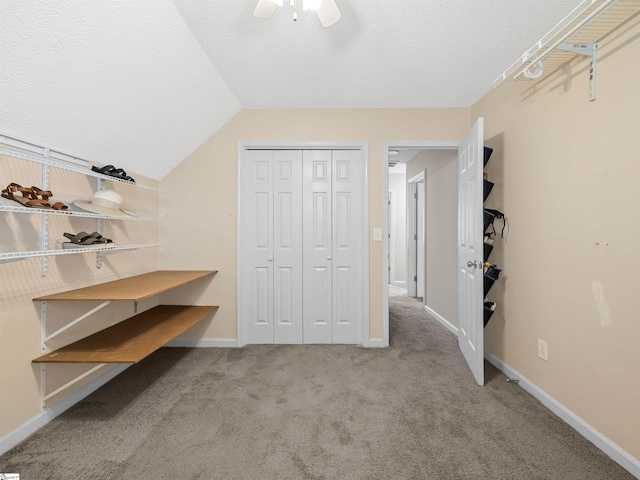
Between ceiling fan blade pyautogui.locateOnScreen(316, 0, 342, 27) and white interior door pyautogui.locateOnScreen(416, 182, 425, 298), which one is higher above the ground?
ceiling fan blade pyautogui.locateOnScreen(316, 0, 342, 27)

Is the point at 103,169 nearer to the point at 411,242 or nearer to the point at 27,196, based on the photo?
the point at 27,196

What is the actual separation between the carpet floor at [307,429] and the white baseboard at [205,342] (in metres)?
0.37

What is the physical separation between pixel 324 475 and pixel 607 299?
1712 mm

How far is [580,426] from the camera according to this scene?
1.66 m

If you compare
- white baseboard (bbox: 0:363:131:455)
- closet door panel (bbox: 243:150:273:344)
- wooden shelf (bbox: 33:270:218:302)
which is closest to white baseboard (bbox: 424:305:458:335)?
closet door panel (bbox: 243:150:273:344)

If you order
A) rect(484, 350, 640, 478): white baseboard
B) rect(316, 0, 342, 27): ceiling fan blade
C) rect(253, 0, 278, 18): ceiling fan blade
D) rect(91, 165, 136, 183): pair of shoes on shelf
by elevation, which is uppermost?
rect(253, 0, 278, 18): ceiling fan blade

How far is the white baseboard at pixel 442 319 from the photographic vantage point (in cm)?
333

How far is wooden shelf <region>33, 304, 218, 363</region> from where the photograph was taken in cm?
170

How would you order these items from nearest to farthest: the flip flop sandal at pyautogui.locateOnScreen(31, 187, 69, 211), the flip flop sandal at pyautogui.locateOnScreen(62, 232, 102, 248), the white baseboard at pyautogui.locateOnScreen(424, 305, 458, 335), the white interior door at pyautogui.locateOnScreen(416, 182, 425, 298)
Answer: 1. the flip flop sandal at pyautogui.locateOnScreen(31, 187, 69, 211)
2. the flip flop sandal at pyautogui.locateOnScreen(62, 232, 102, 248)
3. the white baseboard at pyautogui.locateOnScreen(424, 305, 458, 335)
4. the white interior door at pyautogui.locateOnScreen(416, 182, 425, 298)

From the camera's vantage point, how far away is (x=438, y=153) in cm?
379

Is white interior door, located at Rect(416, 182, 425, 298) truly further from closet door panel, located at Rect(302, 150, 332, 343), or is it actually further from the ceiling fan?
the ceiling fan

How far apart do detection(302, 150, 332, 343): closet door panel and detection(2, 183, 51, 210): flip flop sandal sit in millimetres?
1946

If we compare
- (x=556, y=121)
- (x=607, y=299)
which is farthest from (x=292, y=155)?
(x=607, y=299)

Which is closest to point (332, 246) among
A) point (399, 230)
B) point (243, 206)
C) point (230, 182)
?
point (243, 206)
